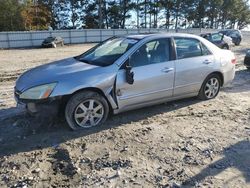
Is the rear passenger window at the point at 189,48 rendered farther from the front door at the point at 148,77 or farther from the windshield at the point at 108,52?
the windshield at the point at 108,52

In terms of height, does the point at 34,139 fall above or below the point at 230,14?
below

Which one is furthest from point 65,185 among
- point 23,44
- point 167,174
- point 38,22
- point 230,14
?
point 230,14

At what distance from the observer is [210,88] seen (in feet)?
23.1

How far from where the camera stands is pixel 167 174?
3975 millimetres

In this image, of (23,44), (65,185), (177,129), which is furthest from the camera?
(23,44)

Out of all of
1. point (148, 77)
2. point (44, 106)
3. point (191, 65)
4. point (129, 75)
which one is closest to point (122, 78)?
point (129, 75)

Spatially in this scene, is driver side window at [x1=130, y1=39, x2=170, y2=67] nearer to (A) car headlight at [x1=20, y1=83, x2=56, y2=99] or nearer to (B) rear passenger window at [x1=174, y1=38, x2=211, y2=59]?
(B) rear passenger window at [x1=174, y1=38, x2=211, y2=59]

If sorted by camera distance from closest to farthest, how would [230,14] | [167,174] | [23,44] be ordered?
1. [167,174]
2. [23,44]
3. [230,14]

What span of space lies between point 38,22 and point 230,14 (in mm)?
41498

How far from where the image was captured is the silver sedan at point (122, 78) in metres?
5.07

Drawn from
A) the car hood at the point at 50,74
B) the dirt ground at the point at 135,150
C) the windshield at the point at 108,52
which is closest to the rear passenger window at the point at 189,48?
the windshield at the point at 108,52

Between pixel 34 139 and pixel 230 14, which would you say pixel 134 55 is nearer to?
pixel 34 139

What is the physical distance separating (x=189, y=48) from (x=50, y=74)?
9.62 ft

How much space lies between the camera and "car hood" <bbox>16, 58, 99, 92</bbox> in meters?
5.09
